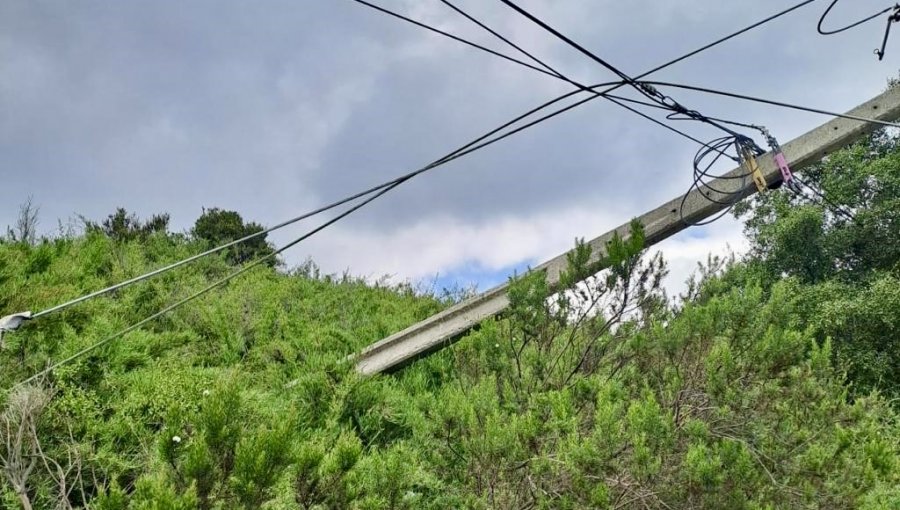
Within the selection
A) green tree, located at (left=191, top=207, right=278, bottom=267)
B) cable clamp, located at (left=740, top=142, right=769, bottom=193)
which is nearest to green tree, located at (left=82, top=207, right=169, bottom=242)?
green tree, located at (left=191, top=207, right=278, bottom=267)

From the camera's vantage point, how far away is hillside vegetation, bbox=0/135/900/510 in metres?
2.44

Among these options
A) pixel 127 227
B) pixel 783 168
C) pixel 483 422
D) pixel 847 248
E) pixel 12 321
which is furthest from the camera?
pixel 847 248

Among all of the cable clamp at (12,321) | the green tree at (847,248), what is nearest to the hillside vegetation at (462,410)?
the cable clamp at (12,321)

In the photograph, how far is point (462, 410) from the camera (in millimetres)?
3053

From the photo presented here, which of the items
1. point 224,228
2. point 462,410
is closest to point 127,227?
point 224,228

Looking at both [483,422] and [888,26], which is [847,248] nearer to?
[888,26]

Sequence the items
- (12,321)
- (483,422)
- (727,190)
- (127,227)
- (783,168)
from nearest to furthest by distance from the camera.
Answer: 1. (483,422)
2. (12,321)
3. (783,168)
4. (727,190)
5. (127,227)

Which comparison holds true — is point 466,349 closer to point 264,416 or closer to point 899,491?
point 264,416

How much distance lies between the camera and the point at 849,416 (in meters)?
3.16

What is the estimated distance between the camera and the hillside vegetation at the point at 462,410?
8.02 feet

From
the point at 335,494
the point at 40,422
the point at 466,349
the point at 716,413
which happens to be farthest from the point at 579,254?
the point at 40,422

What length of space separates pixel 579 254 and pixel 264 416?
92.4 inches

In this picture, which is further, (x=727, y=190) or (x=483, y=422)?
(x=727, y=190)

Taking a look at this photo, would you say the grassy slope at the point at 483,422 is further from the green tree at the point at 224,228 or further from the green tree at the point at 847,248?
the green tree at the point at 847,248
